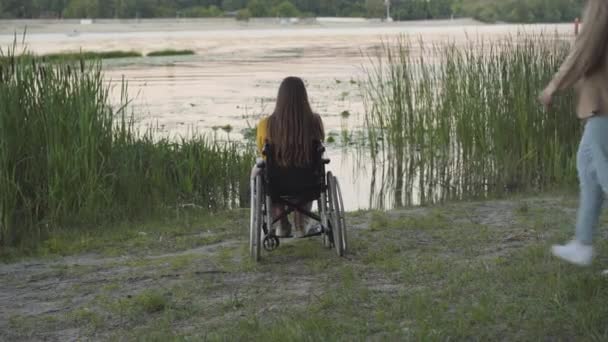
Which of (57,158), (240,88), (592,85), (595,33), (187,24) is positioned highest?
(595,33)

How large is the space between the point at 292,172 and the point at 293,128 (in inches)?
8.8

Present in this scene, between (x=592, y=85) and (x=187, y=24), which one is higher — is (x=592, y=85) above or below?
above

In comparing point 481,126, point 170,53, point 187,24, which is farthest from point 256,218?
point 187,24

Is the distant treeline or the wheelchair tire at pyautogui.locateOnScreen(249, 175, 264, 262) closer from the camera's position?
the wheelchair tire at pyautogui.locateOnScreen(249, 175, 264, 262)

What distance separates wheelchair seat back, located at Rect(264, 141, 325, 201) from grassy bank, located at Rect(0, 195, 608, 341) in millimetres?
351

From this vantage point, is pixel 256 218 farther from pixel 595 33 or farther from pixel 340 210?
pixel 595 33

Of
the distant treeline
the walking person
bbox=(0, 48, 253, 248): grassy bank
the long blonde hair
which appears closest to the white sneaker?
the walking person

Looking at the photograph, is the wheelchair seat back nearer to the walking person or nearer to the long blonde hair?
the walking person

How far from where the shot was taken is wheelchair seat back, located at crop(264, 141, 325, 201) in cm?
484

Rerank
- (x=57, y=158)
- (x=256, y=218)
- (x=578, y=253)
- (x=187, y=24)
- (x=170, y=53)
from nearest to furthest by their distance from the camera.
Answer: (x=578, y=253)
(x=256, y=218)
(x=57, y=158)
(x=170, y=53)
(x=187, y=24)

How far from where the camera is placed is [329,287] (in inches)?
168

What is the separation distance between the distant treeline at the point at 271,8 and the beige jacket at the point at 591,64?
33742 mm

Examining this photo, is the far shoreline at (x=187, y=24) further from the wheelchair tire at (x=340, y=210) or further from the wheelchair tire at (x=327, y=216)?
the wheelchair tire at (x=340, y=210)

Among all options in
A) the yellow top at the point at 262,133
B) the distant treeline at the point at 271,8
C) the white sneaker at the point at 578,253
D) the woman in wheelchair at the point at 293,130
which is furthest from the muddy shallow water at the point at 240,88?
the distant treeline at the point at 271,8
